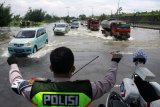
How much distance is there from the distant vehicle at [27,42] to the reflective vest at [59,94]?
18.1 m

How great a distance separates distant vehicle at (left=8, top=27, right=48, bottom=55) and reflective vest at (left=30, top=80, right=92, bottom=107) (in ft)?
59.3

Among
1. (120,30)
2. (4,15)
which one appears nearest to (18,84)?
(120,30)

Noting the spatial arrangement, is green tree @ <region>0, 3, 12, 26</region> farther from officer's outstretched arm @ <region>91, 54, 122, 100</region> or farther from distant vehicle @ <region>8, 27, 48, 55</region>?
officer's outstretched arm @ <region>91, 54, 122, 100</region>

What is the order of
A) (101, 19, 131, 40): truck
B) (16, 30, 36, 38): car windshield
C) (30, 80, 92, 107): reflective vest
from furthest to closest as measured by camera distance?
1. (101, 19, 131, 40): truck
2. (16, 30, 36, 38): car windshield
3. (30, 80, 92, 107): reflective vest

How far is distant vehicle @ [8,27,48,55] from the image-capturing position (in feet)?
68.3

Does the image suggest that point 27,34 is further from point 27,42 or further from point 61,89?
point 61,89

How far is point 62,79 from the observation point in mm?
2906

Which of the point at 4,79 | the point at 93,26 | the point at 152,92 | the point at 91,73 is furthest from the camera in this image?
the point at 93,26

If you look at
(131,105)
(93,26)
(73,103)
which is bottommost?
(93,26)

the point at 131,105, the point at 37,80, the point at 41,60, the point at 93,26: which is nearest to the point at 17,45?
the point at 41,60

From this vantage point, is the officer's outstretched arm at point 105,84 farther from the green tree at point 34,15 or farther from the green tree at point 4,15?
the green tree at point 34,15

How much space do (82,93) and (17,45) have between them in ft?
60.9

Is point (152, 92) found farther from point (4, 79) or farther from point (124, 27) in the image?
point (124, 27)

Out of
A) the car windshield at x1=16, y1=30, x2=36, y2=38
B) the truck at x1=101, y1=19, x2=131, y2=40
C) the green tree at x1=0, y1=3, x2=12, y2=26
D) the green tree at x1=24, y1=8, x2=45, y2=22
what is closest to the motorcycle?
the car windshield at x1=16, y1=30, x2=36, y2=38
